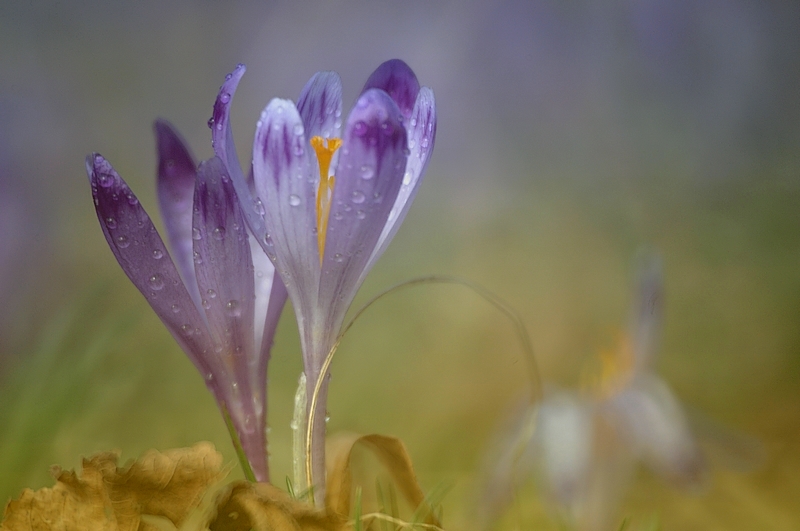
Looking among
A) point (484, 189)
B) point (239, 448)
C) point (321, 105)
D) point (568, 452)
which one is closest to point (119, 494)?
point (239, 448)

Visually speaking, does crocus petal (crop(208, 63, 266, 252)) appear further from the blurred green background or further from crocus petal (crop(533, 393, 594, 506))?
the blurred green background

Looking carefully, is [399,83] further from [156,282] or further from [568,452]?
[568,452]

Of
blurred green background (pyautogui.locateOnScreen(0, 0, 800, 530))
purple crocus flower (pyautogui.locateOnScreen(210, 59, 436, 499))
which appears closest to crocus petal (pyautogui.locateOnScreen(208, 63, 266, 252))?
purple crocus flower (pyautogui.locateOnScreen(210, 59, 436, 499))

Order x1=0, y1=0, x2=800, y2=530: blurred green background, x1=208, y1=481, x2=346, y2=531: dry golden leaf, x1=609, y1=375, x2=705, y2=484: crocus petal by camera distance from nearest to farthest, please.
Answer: x1=208, y1=481, x2=346, y2=531: dry golden leaf
x1=609, y1=375, x2=705, y2=484: crocus petal
x1=0, y1=0, x2=800, y2=530: blurred green background

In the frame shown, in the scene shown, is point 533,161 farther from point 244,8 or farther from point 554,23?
point 244,8

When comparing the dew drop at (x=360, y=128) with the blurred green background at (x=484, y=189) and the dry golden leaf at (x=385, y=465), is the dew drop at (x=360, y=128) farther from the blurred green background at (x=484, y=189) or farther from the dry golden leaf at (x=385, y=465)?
the blurred green background at (x=484, y=189)

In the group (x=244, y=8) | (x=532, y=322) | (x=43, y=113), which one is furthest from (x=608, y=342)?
(x=43, y=113)

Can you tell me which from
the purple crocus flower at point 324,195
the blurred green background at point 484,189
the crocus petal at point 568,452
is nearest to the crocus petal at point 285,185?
the purple crocus flower at point 324,195
